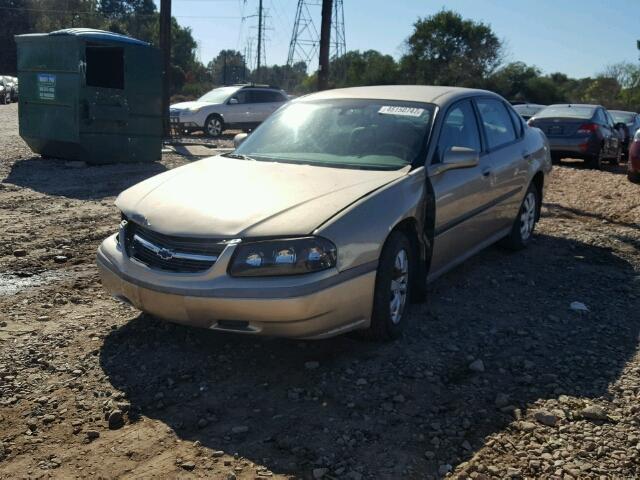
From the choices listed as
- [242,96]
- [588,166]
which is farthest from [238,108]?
[588,166]

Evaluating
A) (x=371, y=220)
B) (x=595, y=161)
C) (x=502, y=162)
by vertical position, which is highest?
(x=502, y=162)

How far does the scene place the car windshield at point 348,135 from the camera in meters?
5.02

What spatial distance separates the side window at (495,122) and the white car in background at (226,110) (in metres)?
14.4

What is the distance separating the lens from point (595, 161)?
1547 centimetres

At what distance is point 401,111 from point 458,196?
2.54 ft

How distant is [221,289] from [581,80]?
250 ft

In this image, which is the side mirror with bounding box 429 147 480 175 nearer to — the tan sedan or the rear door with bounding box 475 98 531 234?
the tan sedan

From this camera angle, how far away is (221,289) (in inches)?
147

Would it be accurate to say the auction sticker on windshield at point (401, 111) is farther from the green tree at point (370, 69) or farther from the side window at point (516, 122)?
the green tree at point (370, 69)

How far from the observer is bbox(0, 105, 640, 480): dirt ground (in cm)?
319

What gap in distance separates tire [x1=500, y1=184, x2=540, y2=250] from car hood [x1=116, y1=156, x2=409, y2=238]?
2.66m

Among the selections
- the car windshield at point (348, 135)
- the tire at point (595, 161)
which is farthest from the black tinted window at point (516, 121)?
the tire at point (595, 161)

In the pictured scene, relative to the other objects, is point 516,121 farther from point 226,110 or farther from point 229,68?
point 229,68

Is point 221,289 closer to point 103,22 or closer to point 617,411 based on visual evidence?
point 617,411
